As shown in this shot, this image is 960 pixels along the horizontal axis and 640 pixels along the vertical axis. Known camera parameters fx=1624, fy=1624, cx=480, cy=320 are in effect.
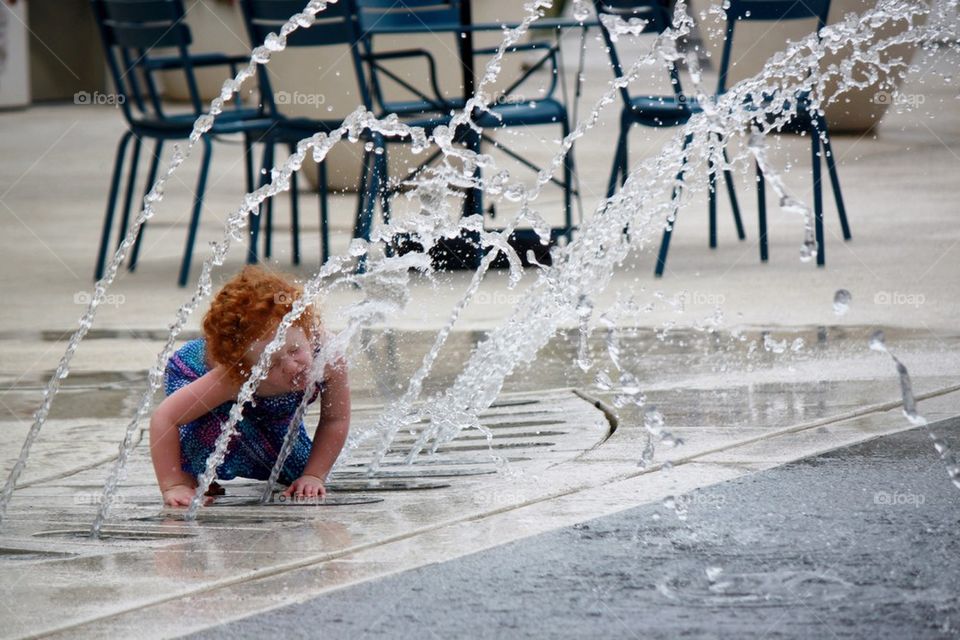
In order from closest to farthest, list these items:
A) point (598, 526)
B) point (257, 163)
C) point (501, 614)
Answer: point (501, 614), point (598, 526), point (257, 163)

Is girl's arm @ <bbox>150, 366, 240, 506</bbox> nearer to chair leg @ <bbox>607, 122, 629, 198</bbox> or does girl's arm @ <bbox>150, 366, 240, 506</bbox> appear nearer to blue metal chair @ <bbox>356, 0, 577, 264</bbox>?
blue metal chair @ <bbox>356, 0, 577, 264</bbox>

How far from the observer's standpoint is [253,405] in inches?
172

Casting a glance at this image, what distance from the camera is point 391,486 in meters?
4.30

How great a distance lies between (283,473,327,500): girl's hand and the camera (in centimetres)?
422

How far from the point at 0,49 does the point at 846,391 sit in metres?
15.0

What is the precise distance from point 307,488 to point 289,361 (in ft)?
1.14

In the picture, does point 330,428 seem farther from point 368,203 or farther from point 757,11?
point 757,11

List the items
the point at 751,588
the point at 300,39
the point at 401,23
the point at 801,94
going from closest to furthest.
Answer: the point at 751,588
the point at 801,94
the point at 300,39
the point at 401,23

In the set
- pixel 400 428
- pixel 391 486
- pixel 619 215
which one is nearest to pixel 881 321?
pixel 619 215

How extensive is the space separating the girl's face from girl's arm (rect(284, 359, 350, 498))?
0.25 feet

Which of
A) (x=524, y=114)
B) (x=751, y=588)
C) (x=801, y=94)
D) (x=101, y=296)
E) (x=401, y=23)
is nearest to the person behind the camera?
(x=751, y=588)

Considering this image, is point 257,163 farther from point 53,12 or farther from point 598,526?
point 598,526

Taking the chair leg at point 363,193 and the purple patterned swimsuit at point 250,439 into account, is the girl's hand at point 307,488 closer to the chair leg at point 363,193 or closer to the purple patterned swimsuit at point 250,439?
the purple patterned swimsuit at point 250,439

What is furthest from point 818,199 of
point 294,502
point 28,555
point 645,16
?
point 28,555
